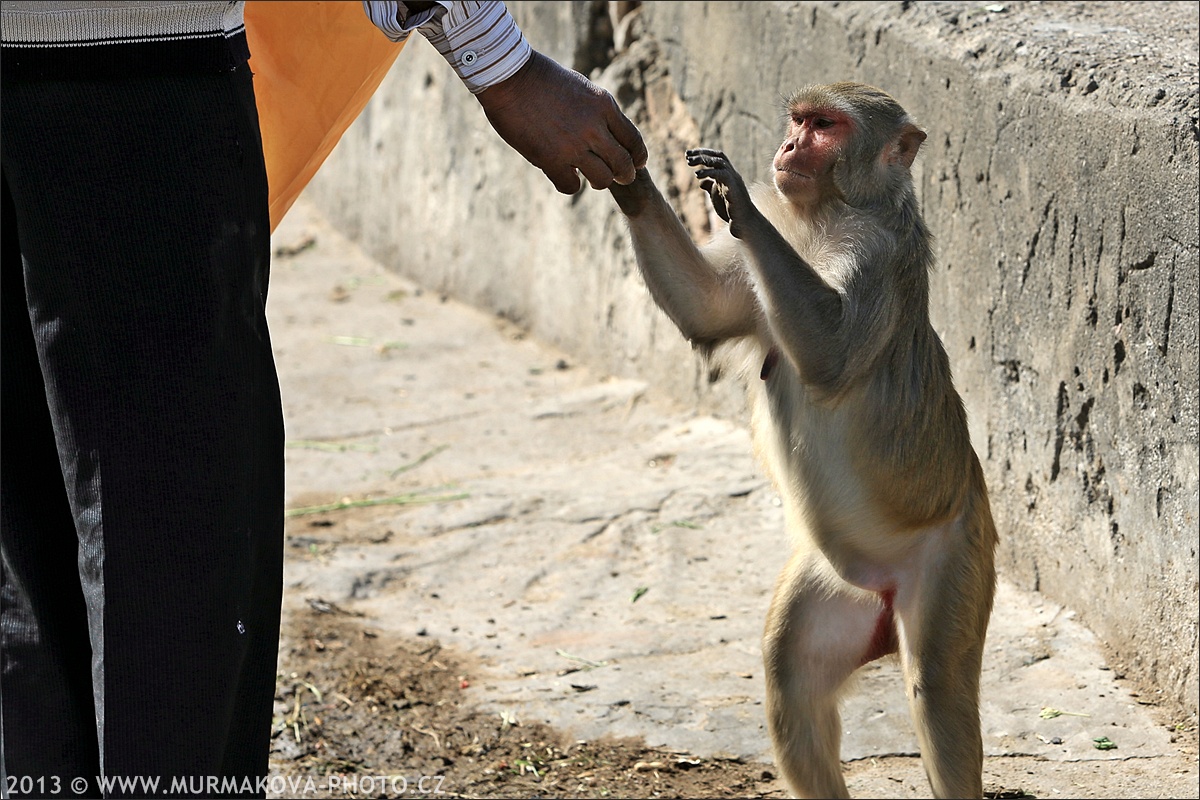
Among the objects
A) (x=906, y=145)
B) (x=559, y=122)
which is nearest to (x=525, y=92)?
(x=559, y=122)

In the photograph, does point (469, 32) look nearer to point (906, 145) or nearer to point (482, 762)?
point (906, 145)

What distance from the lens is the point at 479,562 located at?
4242mm

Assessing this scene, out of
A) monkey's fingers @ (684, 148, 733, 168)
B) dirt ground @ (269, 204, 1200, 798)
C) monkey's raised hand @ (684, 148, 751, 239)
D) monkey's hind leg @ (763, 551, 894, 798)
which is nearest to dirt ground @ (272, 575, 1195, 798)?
dirt ground @ (269, 204, 1200, 798)

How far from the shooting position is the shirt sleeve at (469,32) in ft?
6.46

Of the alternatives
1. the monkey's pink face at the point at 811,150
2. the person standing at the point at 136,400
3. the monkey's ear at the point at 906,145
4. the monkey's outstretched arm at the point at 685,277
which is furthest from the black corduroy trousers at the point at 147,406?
the monkey's ear at the point at 906,145

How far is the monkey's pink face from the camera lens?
2748 millimetres

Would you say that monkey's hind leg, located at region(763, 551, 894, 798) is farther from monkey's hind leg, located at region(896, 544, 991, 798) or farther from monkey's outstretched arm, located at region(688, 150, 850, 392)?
monkey's outstretched arm, located at region(688, 150, 850, 392)

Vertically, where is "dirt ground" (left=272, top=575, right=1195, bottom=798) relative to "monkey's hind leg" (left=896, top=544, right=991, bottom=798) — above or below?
below

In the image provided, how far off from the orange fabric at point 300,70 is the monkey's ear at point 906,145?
1028 millimetres

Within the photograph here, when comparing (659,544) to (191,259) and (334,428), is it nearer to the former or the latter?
(334,428)

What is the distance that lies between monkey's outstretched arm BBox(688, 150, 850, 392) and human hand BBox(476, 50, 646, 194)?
35 centimetres

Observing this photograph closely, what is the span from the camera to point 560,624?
3.84 m

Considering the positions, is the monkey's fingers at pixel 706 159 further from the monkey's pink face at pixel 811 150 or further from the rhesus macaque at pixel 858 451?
the monkey's pink face at pixel 811 150

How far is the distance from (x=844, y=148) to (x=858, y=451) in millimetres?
612
